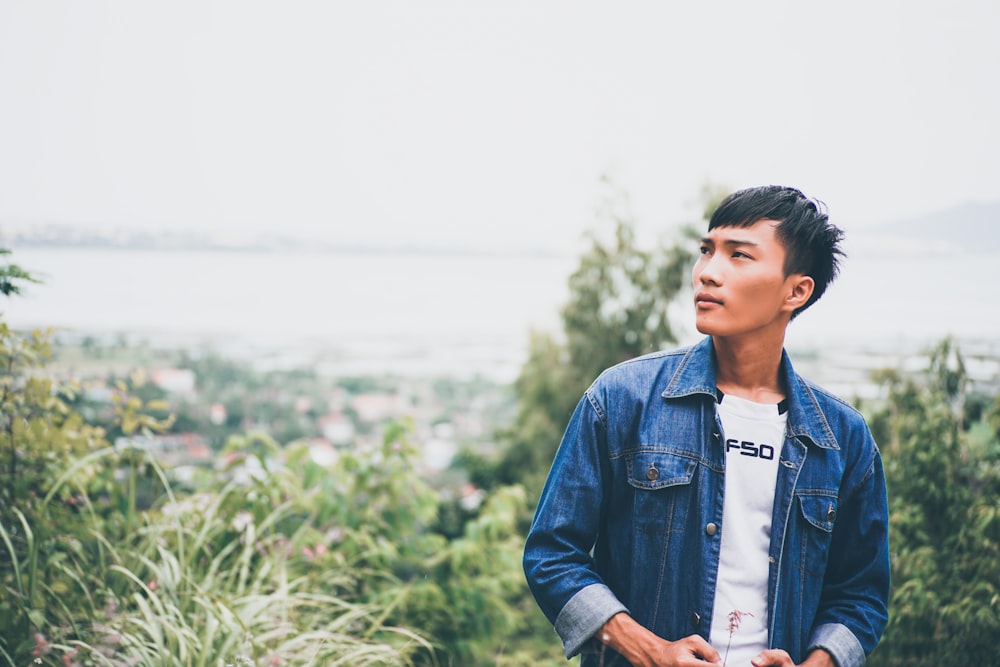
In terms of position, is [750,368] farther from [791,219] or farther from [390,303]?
[390,303]

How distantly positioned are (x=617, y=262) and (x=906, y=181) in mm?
1640

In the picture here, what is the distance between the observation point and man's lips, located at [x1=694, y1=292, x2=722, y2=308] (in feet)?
4.48

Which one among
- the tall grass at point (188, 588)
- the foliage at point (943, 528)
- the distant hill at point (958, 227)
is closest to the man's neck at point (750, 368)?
the tall grass at point (188, 588)

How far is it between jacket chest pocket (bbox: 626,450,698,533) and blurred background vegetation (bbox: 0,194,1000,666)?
3.23 ft

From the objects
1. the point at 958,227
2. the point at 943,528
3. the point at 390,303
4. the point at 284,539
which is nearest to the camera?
the point at 943,528

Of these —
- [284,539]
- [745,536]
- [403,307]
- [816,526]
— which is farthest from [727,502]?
[403,307]

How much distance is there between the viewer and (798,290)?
142 centimetres

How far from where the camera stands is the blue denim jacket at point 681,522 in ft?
4.37

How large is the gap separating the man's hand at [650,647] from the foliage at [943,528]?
1.45m

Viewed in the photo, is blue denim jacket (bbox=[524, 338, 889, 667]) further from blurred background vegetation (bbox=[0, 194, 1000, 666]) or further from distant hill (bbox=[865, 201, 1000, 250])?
distant hill (bbox=[865, 201, 1000, 250])

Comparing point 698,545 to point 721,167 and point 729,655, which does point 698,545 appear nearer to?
point 729,655

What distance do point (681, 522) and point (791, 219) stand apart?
60 centimetres

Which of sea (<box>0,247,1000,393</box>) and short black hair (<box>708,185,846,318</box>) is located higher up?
short black hair (<box>708,185,846,318</box>)

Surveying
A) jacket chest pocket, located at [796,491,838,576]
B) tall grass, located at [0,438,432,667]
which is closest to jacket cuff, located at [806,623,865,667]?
jacket chest pocket, located at [796,491,838,576]
